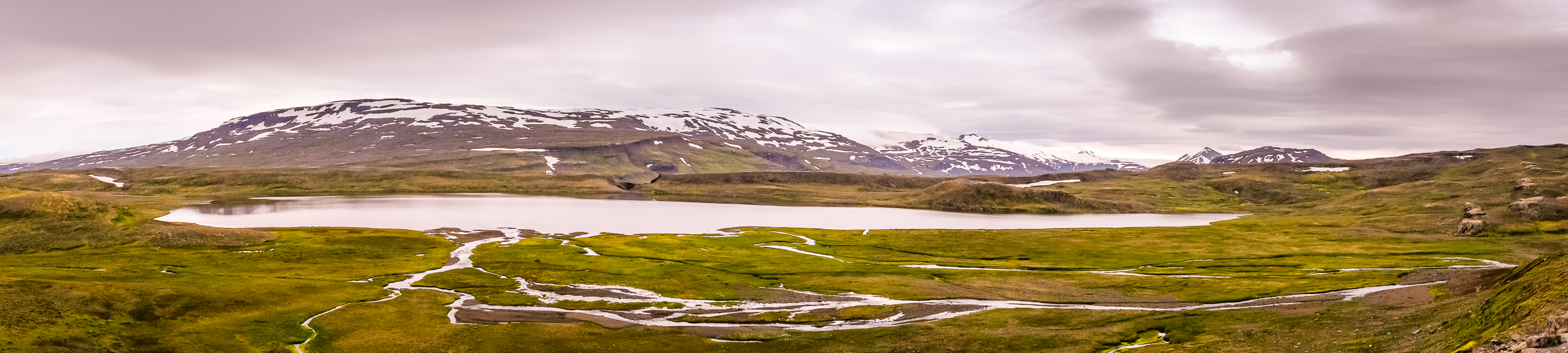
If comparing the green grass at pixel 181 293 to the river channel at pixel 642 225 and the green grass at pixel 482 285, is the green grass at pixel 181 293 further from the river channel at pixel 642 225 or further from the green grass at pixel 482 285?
the green grass at pixel 482 285

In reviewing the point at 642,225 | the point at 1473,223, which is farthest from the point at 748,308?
the point at 1473,223

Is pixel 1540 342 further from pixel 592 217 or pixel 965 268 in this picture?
pixel 592 217

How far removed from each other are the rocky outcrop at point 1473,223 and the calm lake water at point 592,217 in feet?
132

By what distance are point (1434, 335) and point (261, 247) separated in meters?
85.3

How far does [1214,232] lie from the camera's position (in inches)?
4306

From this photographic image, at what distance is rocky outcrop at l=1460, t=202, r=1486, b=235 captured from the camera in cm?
9306

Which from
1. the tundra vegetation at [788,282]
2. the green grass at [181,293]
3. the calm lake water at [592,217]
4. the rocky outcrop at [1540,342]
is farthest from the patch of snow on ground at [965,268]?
the rocky outcrop at [1540,342]

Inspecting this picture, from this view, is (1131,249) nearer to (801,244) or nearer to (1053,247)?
(1053,247)

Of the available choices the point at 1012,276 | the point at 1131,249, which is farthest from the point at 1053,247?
the point at 1012,276

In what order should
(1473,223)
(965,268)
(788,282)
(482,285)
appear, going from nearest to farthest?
(482,285) < (788,282) < (965,268) < (1473,223)

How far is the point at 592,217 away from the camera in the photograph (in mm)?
132375

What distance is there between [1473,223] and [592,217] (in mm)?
124093

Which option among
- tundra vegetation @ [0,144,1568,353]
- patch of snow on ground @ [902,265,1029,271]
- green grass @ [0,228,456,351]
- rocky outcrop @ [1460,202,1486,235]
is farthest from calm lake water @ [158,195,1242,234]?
patch of snow on ground @ [902,265,1029,271]

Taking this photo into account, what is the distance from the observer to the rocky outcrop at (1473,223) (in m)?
93.1
